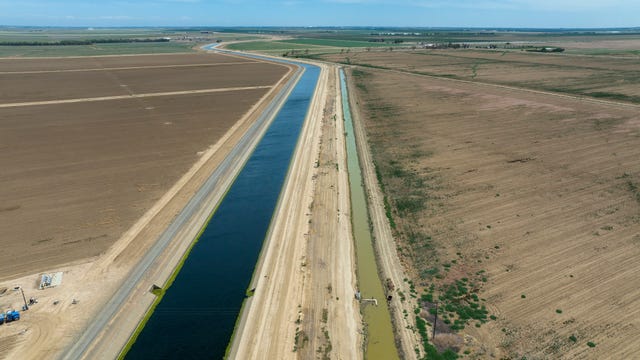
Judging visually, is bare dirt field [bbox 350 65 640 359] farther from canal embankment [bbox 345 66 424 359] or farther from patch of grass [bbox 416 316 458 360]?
canal embankment [bbox 345 66 424 359]

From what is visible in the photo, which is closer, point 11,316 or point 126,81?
point 11,316

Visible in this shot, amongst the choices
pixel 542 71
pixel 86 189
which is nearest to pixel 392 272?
pixel 86 189

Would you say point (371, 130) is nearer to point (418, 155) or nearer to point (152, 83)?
point (418, 155)

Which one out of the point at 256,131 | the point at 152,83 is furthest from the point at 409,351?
the point at 152,83

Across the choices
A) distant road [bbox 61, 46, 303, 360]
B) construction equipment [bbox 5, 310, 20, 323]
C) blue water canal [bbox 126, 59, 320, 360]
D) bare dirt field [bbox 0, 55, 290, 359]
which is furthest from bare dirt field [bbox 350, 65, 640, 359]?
construction equipment [bbox 5, 310, 20, 323]

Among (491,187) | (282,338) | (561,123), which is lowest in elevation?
(282,338)

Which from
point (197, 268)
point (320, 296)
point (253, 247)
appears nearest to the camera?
point (320, 296)

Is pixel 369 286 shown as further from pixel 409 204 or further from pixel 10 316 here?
pixel 10 316
